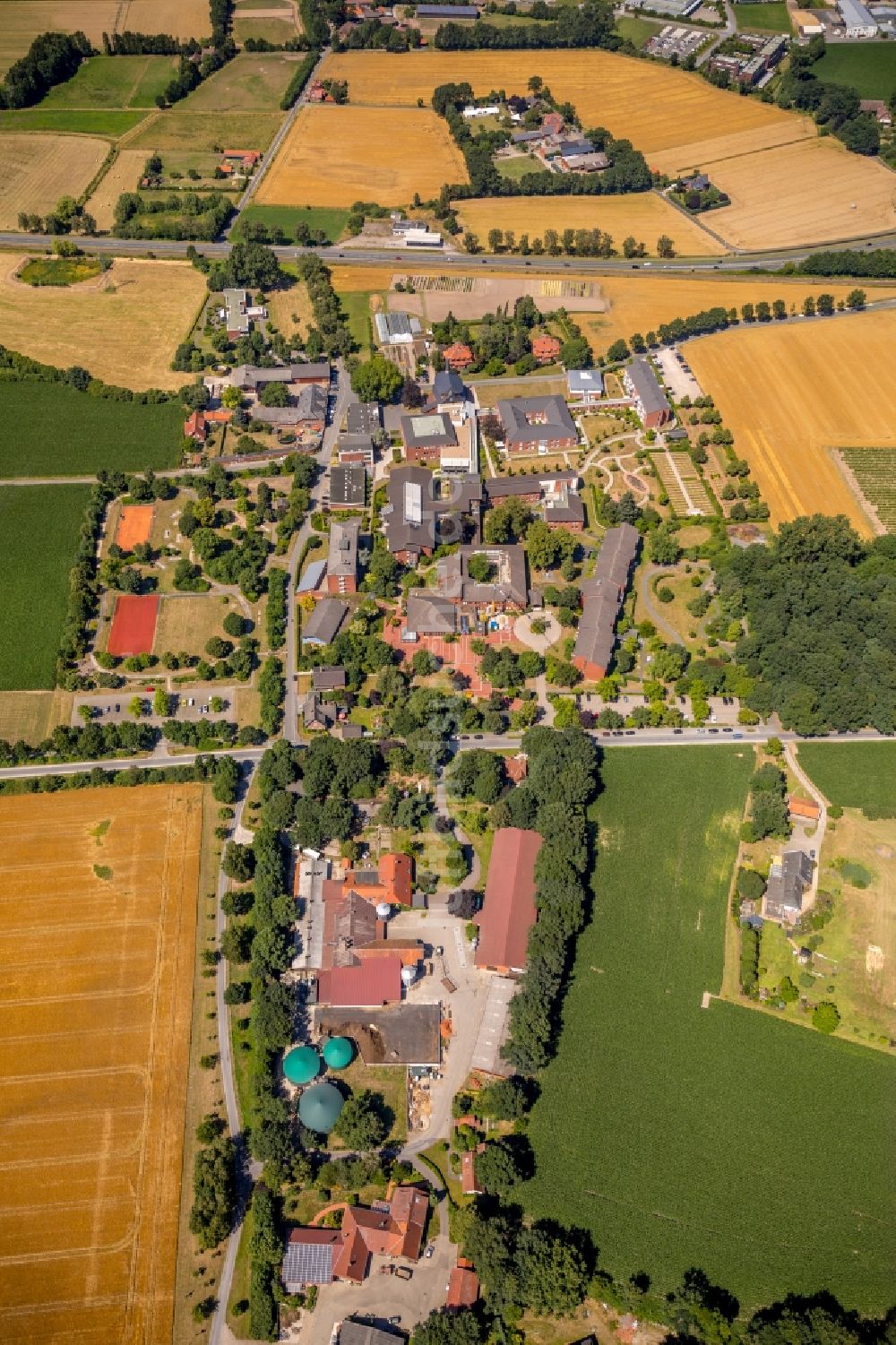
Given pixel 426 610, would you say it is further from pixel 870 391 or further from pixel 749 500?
pixel 870 391

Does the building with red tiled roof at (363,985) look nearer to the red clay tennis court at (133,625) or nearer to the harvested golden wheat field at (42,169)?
the red clay tennis court at (133,625)

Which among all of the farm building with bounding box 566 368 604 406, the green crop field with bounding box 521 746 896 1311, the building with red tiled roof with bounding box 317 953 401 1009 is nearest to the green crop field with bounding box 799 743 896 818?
the green crop field with bounding box 521 746 896 1311

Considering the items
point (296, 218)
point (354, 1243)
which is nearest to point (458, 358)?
point (296, 218)

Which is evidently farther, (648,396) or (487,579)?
(648,396)

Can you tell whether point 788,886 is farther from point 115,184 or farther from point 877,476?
point 115,184

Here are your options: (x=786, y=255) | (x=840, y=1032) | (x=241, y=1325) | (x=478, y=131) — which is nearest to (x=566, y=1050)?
(x=840, y=1032)
